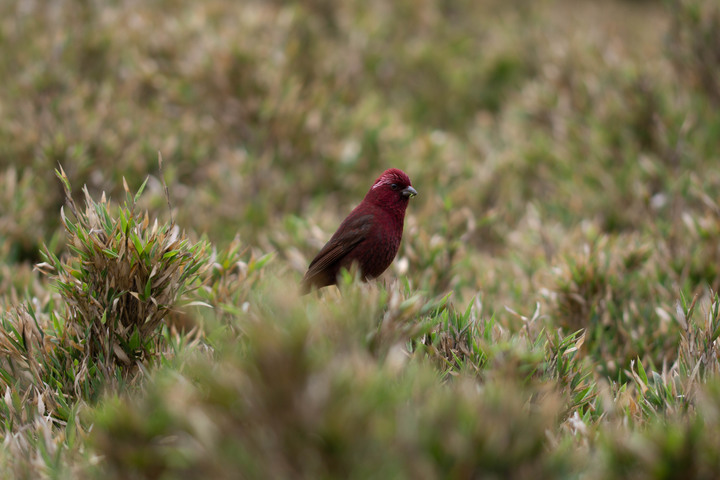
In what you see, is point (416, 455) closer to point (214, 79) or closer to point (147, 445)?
point (147, 445)

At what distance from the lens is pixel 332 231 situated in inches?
183

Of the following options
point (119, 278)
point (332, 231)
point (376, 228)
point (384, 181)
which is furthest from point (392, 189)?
point (332, 231)

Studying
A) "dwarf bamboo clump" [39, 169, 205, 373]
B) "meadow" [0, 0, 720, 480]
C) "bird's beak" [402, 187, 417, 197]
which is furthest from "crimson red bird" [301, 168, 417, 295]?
"dwarf bamboo clump" [39, 169, 205, 373]

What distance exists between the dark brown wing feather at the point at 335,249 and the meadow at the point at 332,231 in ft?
0.72

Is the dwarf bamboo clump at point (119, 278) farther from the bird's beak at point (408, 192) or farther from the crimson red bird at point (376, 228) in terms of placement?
the bird's beak at point (408, 192)

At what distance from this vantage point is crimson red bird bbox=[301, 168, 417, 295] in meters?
3.00

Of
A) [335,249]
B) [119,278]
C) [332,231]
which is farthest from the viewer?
[332,231]

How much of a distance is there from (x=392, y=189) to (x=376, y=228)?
227 mm

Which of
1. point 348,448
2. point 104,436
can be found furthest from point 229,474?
point 104,436

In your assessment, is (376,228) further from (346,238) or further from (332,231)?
(332,231)

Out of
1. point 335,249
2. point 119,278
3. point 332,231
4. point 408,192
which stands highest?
point 408,192

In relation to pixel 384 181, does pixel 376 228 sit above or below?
below

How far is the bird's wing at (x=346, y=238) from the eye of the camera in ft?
9.90

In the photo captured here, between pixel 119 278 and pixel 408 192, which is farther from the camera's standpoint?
pixel 408 192
